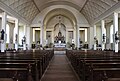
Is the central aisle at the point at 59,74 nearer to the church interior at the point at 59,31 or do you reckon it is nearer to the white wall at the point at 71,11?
the church interior at the point at 59,31

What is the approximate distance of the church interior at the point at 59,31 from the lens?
1062 cm

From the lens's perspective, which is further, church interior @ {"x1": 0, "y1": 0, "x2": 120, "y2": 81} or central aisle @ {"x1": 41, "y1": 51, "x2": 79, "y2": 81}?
church interior @ {"x1": 0, "y1": 0, "x2": 120, "y2": 81}

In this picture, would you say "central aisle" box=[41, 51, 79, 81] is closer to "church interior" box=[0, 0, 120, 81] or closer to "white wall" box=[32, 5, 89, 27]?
"church interior" box=[0, 0, 120, 81]

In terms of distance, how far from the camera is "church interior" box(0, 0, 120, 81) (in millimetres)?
10617

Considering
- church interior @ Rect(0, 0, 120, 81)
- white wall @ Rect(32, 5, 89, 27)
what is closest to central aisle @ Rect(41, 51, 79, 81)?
church interior @ Rect(0, 0, 120, 81)

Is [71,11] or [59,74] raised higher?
[71,11]

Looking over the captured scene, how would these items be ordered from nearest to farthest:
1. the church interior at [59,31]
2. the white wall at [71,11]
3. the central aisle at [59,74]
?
1. the central aisle at [59,74]
2. the church interior at [59,31]
3. the white wall at [71,11]

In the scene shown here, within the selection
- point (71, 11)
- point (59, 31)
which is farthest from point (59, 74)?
point (59, 31)

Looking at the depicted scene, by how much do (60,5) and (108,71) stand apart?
2619 cm

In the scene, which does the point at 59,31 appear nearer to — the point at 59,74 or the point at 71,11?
the point at 71,11

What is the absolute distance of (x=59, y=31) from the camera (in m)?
35.2

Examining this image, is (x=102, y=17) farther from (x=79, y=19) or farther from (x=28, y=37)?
(x=28, y=37)

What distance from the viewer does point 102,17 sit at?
21.0 m

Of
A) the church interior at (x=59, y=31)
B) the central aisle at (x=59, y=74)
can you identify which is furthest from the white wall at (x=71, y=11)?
the central aisle at (x=59, y=74)
